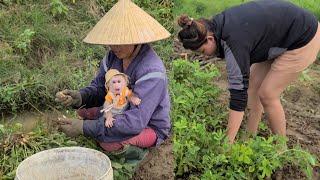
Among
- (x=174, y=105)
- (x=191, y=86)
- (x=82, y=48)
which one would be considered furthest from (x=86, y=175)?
(x=82, y=48)

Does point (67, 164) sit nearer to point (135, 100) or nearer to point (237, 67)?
point (135, 100)

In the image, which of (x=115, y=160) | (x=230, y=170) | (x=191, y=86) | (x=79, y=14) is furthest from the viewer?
(x=79, y=14)

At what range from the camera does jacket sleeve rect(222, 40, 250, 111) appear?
11.7 feet

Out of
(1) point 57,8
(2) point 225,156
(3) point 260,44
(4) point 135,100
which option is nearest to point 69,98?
(4) point 135,100

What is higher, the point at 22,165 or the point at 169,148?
the point at 22,165

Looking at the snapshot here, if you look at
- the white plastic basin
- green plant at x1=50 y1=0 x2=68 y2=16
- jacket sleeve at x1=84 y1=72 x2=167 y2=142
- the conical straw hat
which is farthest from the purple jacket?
green plant at x1=50 y1=0 x2=68 y2=16

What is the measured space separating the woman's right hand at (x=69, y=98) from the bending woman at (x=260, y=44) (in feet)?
2.80

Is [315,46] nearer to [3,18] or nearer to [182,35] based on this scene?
[182,35]

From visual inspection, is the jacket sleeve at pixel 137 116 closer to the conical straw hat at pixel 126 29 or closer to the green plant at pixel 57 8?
the conical straw hat at pixel 126 29

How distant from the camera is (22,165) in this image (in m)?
2.74

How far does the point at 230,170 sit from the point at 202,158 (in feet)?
0.81

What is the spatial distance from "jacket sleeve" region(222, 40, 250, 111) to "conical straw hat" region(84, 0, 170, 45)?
1.78ft

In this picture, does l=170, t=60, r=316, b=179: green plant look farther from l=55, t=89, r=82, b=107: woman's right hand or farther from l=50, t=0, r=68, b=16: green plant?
l=50, t=0, r=68, b=16: green plant

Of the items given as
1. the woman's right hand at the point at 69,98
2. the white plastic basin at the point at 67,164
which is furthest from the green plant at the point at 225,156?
the white plastic basin at the point at 67,164
